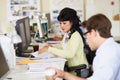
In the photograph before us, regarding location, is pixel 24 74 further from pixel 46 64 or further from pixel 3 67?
pixel 46 64

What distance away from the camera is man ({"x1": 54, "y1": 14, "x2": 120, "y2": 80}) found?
1558 mm

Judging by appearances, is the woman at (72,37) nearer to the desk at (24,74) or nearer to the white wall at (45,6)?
the desk at (24,74)

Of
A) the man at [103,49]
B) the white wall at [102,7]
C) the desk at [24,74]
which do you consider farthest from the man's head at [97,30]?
the white wall at [102,7]

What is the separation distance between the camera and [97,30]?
168 centimetres

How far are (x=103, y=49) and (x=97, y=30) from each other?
141 millimetres

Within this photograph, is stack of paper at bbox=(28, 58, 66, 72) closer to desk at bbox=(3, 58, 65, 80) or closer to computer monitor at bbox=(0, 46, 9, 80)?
desk at bbox=(3, 58, 65, 80)

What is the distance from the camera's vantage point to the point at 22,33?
285 cm

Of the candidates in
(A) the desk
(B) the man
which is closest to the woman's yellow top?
(A) the desk

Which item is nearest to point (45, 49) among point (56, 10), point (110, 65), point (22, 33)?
point (22, 33)

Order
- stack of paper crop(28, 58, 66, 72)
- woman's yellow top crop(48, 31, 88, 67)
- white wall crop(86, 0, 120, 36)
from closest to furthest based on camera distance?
stack of paper crop(28, 58, 66, 72) < woman's yellow top crop(48, 31, 88, 67) < white wall crop(86, 0, 120, 36)

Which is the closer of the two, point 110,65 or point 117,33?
point 110,65

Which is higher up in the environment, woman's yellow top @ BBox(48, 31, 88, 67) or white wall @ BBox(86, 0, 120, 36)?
white wall @ BBox(86, 0, 120, 36)

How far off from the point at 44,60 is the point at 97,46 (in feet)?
3.32

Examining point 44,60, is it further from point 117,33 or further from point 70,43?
point 117,33
